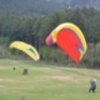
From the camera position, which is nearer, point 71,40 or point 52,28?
point 71,40

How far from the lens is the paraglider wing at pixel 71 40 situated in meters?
32.0

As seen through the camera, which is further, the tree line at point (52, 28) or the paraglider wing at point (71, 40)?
the tree line at point (52, 28)

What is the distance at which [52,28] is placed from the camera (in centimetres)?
7306

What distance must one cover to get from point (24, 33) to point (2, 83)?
59.5m

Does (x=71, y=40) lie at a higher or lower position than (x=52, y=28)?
higher

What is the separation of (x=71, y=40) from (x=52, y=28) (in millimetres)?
40929

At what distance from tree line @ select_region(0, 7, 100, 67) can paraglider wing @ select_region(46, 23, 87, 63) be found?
26683 millimetres

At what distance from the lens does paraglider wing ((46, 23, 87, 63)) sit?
105ft

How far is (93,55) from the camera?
6228cm

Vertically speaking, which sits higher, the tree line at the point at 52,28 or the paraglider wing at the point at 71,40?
the paraglider wing at the point at 71,40

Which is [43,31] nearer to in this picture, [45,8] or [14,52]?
[14,52]

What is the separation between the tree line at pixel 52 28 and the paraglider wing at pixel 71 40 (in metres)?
26.7

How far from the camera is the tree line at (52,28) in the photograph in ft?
210

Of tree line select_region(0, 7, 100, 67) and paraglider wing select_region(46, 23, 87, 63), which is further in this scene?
tree line select_region(0, 7, 100, 67)
